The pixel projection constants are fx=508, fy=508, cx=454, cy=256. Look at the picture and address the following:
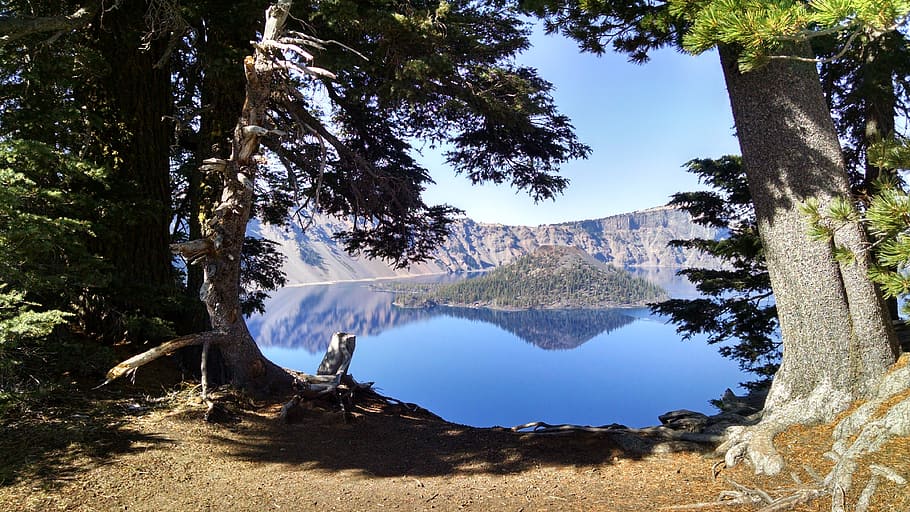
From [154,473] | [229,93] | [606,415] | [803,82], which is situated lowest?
[606,415]

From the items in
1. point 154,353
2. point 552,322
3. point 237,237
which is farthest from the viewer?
point 552,322

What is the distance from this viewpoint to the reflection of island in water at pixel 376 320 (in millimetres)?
123438

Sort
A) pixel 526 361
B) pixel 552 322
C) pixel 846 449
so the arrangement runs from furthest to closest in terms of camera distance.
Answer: pixel 552 322
pixel 526 361
pixel 846 449

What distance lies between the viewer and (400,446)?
5.30 metres

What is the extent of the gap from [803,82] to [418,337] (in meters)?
121

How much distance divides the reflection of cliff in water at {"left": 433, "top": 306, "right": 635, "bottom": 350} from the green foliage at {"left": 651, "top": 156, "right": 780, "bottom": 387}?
107894 millimetres

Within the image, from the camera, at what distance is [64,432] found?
4.31 meters

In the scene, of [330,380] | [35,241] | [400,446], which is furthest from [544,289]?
[35,241]

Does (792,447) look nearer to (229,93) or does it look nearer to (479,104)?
(479,104)

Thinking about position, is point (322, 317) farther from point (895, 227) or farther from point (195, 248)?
point (895, 227)

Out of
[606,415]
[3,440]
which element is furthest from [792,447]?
[606,415]

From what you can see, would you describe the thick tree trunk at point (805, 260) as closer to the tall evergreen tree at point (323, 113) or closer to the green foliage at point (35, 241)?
the tall evergreen tree at point (323, 113)

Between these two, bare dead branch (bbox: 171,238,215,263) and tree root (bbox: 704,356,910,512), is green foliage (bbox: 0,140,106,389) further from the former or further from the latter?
tree root (bbox: 704,356,910,512)

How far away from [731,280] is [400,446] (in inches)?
375
